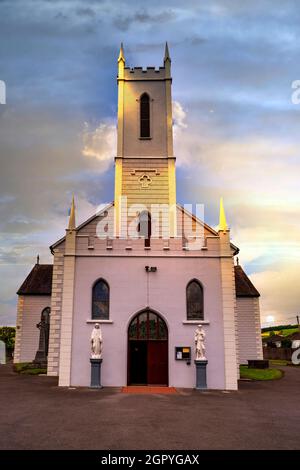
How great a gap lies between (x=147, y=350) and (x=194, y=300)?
3.39 meters

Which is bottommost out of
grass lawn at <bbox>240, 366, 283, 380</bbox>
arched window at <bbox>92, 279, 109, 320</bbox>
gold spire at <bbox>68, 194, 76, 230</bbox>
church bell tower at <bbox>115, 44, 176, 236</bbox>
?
grass lawn at <bbox>240, 366, 283, 380</bbox>

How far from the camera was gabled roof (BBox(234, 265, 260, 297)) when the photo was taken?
36.0 meters

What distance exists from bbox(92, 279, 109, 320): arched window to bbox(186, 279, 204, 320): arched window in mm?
4085

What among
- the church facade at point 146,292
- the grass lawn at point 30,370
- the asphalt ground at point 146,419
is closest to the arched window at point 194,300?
the church facade at point 146,292

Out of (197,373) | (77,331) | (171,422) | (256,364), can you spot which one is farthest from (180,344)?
(256,364)

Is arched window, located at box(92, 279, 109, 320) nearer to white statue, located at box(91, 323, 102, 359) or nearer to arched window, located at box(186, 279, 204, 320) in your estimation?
white statue, located at box(91, 323, 102, 359)

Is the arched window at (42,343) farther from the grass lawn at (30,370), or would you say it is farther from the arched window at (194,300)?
the arched window at (194,300)

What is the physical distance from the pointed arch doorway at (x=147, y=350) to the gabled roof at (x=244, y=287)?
1743 centimetres

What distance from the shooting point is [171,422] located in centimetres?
1112

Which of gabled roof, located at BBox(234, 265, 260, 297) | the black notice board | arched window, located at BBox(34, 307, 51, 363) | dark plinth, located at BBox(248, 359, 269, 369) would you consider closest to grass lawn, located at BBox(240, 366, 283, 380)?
dark plinth, located at BBox(248, 359, 269, 369)

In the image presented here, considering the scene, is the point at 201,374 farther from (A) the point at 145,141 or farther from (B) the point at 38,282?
(B) the point at 38,282

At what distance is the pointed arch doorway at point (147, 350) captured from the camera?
19.5 metres

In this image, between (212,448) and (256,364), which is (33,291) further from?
(212,448)

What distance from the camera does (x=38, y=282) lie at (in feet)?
123
